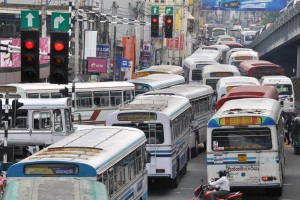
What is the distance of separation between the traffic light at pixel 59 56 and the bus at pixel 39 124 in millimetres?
8515

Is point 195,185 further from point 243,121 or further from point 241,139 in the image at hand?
point 243,121

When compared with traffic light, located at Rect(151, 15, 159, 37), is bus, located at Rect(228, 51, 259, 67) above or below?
below

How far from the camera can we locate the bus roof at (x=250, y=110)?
1135 inches

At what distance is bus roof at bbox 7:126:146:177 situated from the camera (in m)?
19.6

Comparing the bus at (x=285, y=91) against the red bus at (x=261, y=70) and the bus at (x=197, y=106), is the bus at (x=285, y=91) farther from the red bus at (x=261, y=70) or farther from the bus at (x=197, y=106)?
the bus at (x=197, y=106)

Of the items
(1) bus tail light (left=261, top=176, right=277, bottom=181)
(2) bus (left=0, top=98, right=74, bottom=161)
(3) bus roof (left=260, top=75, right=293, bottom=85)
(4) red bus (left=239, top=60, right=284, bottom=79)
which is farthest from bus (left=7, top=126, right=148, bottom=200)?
(4) red bus (left=239, top=60, right=284, bottom=79)

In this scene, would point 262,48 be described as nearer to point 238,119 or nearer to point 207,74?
point 207,74

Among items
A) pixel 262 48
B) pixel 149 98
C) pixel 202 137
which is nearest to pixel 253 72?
pixel 202 137

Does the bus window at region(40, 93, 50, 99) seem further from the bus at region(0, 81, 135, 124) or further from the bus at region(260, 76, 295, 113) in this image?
the bus at region(260, 76, 295, 113)

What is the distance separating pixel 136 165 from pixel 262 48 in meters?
96.1

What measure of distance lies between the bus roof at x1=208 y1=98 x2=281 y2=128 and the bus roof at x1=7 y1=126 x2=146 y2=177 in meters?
4.13

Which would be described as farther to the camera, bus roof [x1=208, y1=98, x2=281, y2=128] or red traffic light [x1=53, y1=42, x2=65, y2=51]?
bus roof [x1=208, y1=98, x2=281, y2=128]

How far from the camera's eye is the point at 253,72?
62281 millimetres

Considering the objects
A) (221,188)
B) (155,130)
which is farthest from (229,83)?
(221,188)
